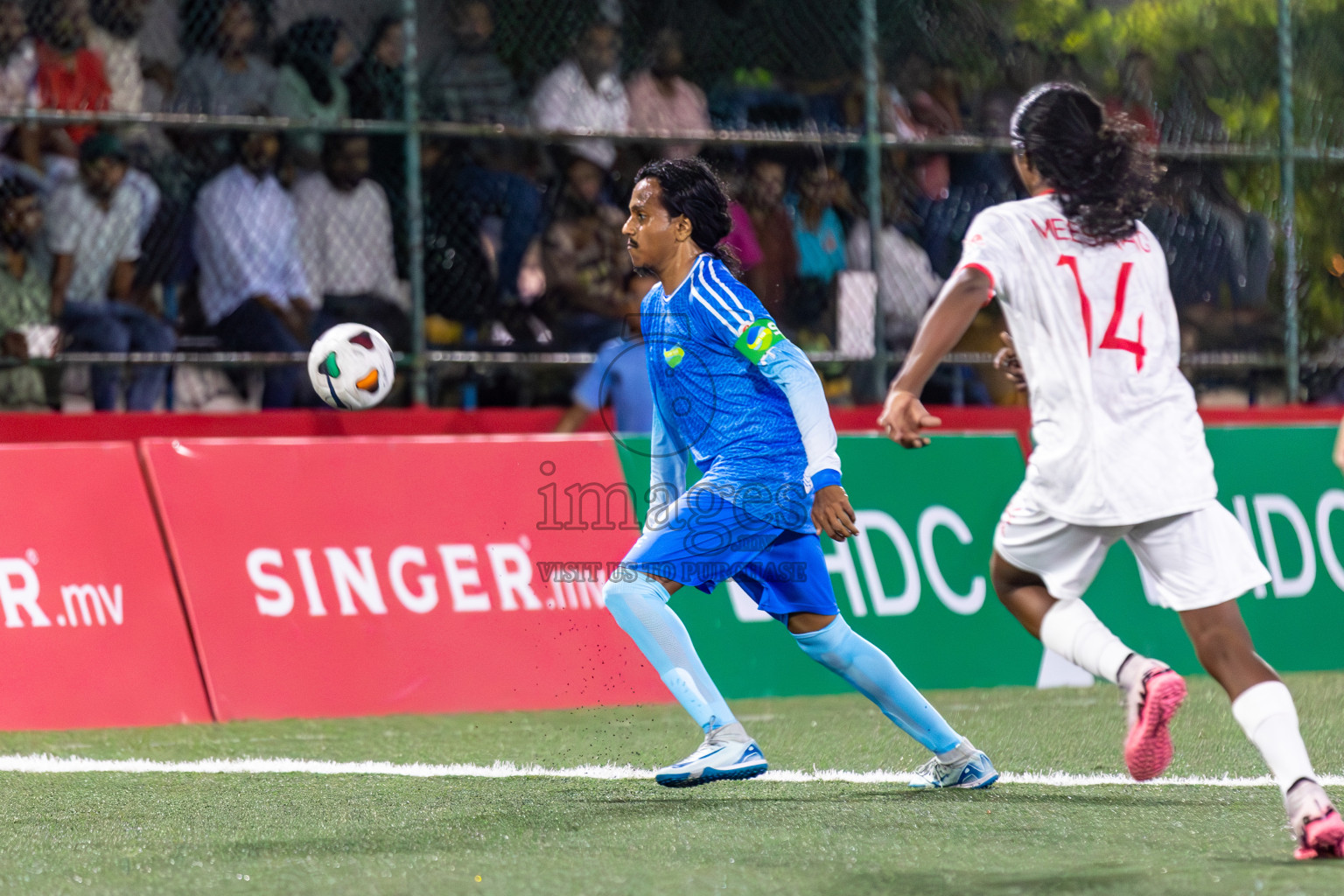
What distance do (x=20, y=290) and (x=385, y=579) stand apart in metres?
2.94

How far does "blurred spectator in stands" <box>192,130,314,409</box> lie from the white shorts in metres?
5.98

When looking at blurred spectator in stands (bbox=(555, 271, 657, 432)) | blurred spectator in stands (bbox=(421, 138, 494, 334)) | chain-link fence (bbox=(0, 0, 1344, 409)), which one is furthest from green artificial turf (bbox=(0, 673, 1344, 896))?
blurred spectator in stands (bbox=(421, 138, 494, 334))

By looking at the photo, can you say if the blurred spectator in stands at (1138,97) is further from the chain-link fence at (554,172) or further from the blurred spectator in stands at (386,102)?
the blurred spectator in stands at (386,102)

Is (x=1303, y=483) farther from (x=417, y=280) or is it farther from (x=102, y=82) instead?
(x=102, y=82)

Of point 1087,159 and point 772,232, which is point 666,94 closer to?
point 772,232

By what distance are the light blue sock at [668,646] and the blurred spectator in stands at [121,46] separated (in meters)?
5.62

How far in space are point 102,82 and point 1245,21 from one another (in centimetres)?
699

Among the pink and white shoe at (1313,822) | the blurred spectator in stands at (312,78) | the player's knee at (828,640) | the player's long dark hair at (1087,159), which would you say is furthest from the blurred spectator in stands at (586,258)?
the pink and white shoe at (1313,822)

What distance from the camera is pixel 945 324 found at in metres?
4.22

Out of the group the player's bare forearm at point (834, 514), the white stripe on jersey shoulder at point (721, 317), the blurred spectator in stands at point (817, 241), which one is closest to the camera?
the player's bare forearm at point (834, 514)

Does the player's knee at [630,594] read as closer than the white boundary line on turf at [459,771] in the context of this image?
Yes

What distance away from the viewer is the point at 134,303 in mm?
9406

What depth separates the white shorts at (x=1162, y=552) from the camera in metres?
4.23

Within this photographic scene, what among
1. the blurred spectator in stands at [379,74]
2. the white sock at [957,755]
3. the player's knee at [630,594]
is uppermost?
the blurred spectator in stands at [379,74]
